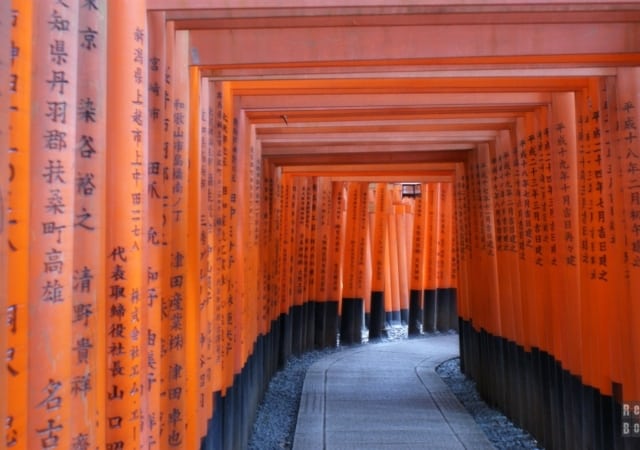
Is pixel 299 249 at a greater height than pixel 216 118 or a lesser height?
lesser

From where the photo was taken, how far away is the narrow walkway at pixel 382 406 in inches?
251

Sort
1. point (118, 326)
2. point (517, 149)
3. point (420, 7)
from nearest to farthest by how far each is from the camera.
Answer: point (118, 326) → point (420, 7) → point (517, 149)

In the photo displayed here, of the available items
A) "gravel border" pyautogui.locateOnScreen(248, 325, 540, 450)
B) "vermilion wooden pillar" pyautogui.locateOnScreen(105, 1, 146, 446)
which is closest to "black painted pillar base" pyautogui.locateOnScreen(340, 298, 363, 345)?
"gravel border" pyautogui.locateOnScreen(248, 325, 540, 450)

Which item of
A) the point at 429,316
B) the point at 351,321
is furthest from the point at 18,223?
the point at 429,316

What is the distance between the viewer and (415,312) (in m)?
12.8

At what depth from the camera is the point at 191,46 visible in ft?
14.0

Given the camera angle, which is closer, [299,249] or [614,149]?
[614,149]

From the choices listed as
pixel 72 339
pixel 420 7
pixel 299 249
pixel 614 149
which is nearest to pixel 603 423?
pixel 614 149

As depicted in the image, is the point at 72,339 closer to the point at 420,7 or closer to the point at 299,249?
the point at 420,7

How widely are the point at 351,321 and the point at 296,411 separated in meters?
4.24

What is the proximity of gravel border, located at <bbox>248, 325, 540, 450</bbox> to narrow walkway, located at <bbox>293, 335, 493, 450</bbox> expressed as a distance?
13cm

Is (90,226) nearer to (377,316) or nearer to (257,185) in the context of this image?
(257,185)

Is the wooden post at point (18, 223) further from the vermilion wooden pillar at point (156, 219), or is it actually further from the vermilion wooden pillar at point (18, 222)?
the vermilion wooden pillar at point (156, 219)

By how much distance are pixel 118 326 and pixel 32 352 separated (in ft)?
2.17
